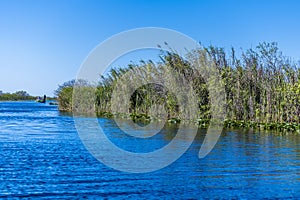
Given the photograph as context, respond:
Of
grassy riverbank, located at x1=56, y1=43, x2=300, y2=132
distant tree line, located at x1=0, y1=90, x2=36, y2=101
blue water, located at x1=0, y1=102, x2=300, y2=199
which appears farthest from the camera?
distant tree line, located at x1=0, y1=90, x2=36, y2=101

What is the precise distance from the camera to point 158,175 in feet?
35.6

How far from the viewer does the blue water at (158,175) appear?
8977 mm

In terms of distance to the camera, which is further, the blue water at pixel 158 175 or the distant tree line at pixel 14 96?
the distant tree line at pixel 14 96

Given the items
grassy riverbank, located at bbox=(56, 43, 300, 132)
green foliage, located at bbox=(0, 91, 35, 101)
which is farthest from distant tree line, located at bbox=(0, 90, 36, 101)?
grassy riverbank, located at bbox=(56, 43, 300, 132)

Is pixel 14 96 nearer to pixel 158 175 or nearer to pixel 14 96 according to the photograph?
pixel 14 96

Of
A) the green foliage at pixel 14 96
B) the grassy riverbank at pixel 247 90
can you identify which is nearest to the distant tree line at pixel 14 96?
the green foliage at pixel 14 96

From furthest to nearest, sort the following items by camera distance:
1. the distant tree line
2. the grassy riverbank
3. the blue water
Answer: the distant tree line, the grassy riverbank, the blue water

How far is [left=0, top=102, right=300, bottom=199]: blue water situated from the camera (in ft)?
29.5

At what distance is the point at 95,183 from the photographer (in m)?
9.77

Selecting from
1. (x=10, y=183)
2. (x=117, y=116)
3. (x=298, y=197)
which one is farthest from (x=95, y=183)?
(x=117, y=116)

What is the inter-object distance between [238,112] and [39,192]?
19027 millimetres

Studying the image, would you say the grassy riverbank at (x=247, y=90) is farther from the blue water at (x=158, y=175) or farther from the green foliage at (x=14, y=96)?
the green foliage at (x=14, y=96)

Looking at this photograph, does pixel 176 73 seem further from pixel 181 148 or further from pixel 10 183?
pixel 10 183

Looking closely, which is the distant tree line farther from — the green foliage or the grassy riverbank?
the grassy riverbank
